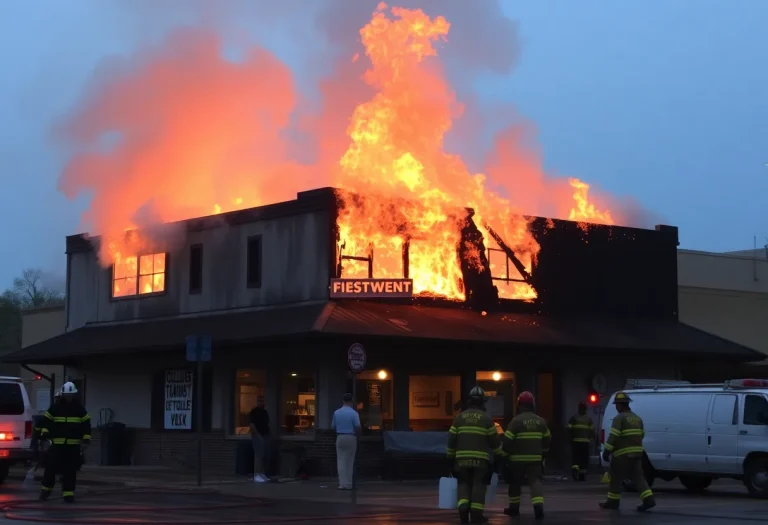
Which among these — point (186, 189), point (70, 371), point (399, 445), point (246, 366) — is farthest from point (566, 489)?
point (70, 371)

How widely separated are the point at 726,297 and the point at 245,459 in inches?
738

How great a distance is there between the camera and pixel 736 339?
38.3 m

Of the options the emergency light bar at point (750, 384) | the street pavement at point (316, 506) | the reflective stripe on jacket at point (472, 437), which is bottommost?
the street pavement at point (316, 506)

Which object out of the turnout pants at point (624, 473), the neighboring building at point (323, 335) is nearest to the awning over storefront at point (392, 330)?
the neighboring building at point (323, 335)

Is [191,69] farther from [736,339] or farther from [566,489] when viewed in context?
[736,339]

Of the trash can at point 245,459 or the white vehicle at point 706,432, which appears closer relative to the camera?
the white vehicle at point 706,432

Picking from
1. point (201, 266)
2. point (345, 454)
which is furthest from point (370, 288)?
point (201, 266)

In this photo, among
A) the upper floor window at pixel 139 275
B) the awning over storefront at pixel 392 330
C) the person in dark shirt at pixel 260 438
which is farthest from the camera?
the upper floor window at pixel 139 275

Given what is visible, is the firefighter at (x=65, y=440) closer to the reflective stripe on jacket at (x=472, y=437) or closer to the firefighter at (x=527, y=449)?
the reflective stripe on jacket at (x=472, y=437)

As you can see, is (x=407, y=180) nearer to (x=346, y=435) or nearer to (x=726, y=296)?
(x=346, y=435)

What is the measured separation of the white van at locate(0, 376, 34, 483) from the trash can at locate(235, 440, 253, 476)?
4845mm

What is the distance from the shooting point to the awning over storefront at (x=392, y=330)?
81.4 feet

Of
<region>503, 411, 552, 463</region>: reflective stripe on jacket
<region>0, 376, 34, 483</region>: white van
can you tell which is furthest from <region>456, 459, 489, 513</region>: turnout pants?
<region>0, 376, 34, 483</region>: white van

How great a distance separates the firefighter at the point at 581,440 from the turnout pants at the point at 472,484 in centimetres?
1242
